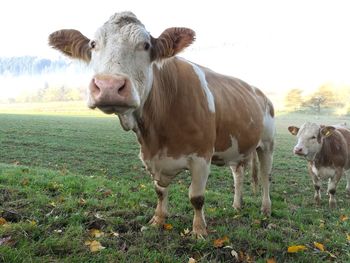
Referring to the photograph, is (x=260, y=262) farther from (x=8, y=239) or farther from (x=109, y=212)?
(x=8, y=239)

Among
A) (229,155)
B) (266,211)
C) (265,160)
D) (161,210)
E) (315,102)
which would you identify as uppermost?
(229,155)

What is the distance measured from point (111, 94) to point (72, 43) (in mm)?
1381

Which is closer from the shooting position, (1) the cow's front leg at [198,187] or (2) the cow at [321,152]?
(1) the cow's front leg at [198,187]

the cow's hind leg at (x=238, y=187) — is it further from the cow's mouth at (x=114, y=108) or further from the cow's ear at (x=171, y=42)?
the cow's mouth at (x=114, y=108)

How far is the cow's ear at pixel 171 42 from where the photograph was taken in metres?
3.98

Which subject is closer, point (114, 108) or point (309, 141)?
point (114, 108)

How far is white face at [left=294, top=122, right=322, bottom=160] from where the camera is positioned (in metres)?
9.35

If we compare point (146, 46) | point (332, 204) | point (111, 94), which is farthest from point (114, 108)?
point (332, 204)

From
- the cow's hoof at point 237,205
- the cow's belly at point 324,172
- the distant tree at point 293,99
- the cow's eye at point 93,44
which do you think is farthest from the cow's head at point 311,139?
the distant tree at point 293,99

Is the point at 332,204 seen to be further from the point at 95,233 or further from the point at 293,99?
the point at 293,99

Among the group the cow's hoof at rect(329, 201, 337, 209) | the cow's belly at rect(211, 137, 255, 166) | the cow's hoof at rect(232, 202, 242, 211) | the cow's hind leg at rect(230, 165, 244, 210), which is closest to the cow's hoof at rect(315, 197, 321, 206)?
Result: the cow's hoof at rect(329, 201, 337, 209)

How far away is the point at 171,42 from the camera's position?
4.05 meters

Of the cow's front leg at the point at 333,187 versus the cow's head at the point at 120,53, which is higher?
the cow's head at the point at 120,53

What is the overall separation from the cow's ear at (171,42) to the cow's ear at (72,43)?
0.74m
